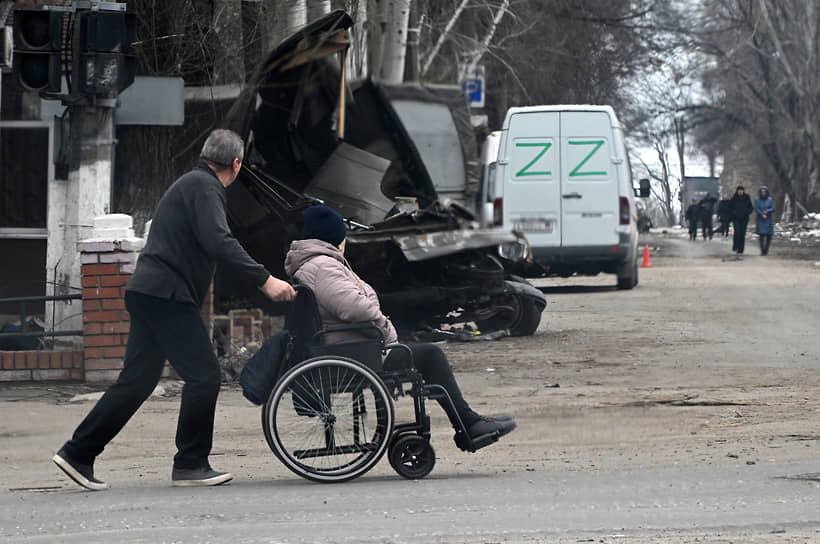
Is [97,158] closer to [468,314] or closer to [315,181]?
[315,181]

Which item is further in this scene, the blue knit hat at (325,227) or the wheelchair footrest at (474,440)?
the blue knit hat at (325,227)

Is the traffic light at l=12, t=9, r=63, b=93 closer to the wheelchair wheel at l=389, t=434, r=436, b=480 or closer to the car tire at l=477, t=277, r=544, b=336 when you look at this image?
the wheelchair wheel at l=389, t=434, r=436, b=480

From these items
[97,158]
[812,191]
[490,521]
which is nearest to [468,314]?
[97,158]

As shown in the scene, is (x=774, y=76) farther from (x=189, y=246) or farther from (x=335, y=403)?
(x=189, y=246)

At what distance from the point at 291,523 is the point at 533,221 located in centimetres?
1501

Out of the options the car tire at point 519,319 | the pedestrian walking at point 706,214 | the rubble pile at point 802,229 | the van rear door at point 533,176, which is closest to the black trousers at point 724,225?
the pedestrian walking at point 706,214

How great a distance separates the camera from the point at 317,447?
6.88 m

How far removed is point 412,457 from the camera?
705 cm

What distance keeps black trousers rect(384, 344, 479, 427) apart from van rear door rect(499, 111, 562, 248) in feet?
43.4

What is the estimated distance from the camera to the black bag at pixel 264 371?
6789 mm

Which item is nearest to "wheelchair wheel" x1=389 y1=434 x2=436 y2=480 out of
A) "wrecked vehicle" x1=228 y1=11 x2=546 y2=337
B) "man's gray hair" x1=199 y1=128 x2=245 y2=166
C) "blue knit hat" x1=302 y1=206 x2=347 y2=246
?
"blue knit hat" x1=302 y1=206 x2=347 y2=246

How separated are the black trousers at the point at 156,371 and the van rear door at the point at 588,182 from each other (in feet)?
44.9

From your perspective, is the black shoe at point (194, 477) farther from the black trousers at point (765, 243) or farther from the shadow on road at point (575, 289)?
the black trousers at point (765, 243)

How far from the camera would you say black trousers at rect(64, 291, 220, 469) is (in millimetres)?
6746
